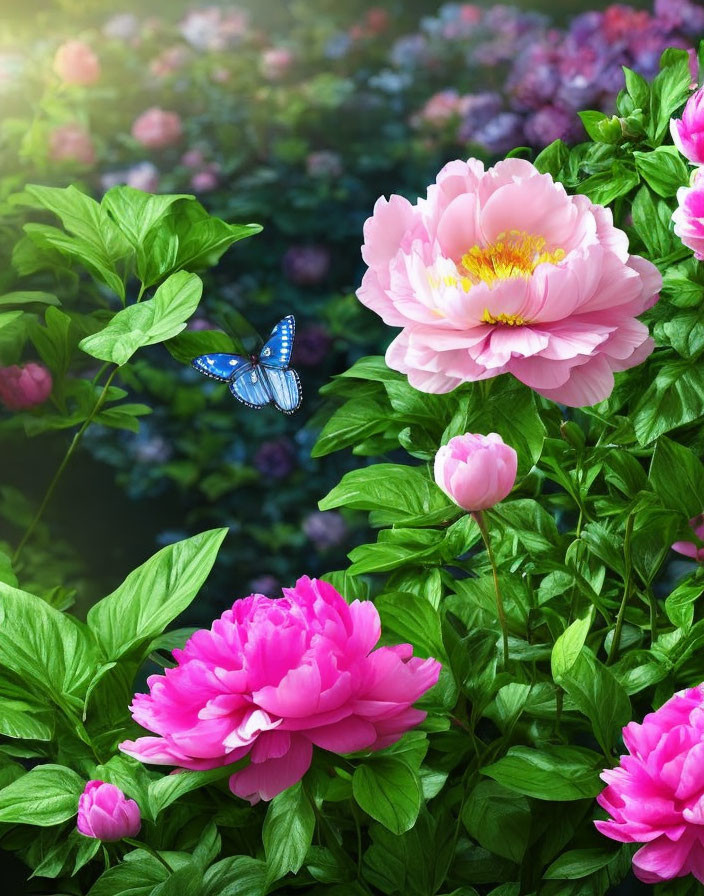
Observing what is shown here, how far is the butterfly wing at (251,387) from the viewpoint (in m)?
0.54

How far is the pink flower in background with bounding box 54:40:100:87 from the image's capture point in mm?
1435

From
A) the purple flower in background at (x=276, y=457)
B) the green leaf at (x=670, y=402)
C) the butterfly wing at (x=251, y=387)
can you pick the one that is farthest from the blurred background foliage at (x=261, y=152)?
the green leaf at (x=670, y=402)

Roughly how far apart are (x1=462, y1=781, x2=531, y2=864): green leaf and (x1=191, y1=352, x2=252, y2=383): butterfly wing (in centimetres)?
23

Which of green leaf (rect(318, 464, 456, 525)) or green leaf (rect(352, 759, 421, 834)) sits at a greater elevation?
green leaf (rect(318, 464, 456, 525))

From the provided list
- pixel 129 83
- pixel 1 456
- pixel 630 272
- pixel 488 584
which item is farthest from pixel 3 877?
pixel 129 83

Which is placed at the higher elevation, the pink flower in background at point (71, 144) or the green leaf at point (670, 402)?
the green leaf at point (670, 402)

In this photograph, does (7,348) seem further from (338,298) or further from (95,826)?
(338,298)

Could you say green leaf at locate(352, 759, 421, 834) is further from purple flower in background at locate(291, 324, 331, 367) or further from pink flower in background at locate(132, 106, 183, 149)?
pink flower in background at locate(132, 106, 183, 149)

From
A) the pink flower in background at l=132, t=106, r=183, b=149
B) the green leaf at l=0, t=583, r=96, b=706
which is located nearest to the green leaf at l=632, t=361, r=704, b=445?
the green leaf at l=0, t=583, r=96, b=706

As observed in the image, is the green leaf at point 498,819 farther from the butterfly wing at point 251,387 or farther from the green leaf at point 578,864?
the butterfly wing at point 251,387

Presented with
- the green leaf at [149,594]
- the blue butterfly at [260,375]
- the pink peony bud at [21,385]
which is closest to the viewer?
the green leaf at [149,594]

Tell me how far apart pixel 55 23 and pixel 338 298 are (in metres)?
0.53

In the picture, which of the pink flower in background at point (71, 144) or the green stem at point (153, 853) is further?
the pink flower in background at point (71, 144)

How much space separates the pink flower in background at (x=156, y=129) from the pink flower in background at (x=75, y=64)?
9cm
